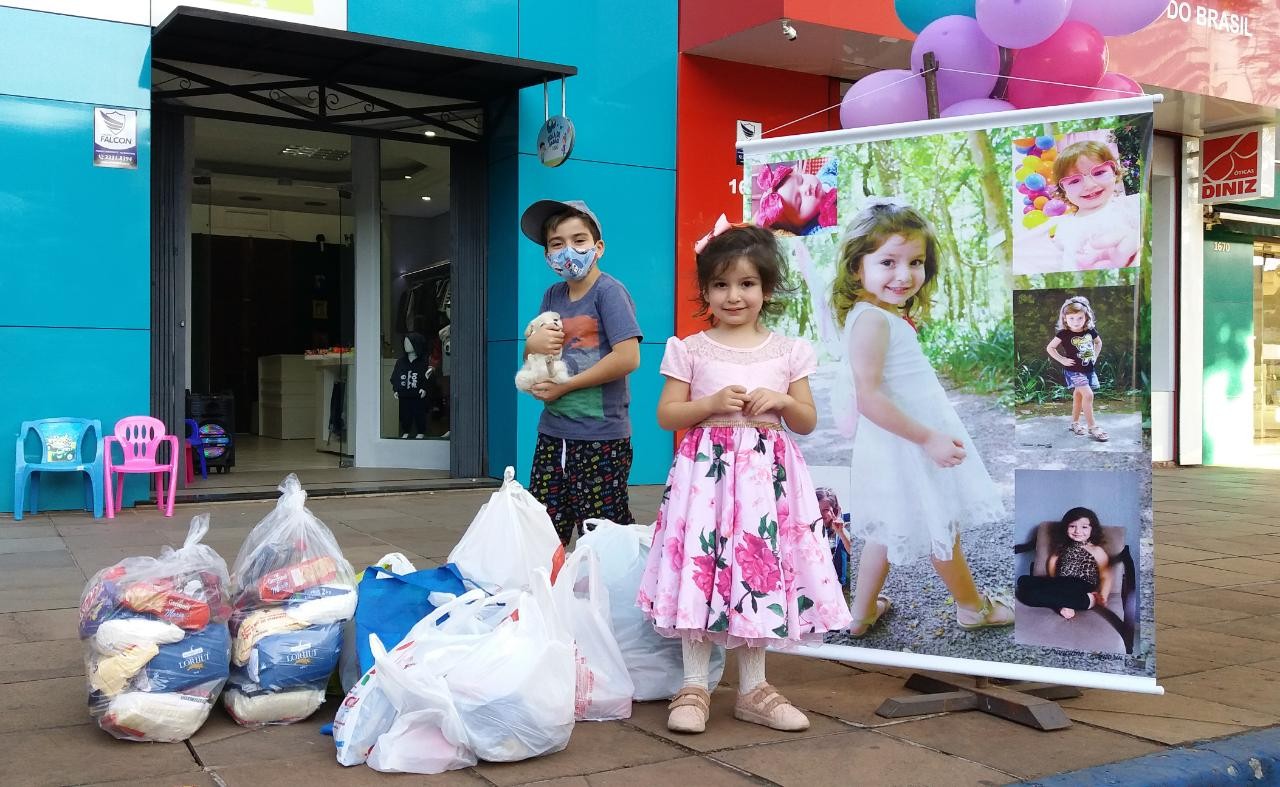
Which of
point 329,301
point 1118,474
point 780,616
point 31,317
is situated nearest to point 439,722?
point 780,616

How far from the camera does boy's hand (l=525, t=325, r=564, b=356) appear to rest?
169 inches

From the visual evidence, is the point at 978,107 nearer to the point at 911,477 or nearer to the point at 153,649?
the point at 911,477

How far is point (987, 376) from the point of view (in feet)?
12.3

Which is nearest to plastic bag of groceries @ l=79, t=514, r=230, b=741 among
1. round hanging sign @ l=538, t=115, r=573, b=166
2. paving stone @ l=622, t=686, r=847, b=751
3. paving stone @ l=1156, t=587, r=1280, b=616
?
paving stone @ l=622, t=686, r=847, b=751

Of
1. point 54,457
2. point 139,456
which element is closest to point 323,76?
point 139,456

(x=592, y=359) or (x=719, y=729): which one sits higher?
(x=592, y=359)

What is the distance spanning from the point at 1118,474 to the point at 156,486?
736 centimetres

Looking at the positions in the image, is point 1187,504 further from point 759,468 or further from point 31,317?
point 31,317

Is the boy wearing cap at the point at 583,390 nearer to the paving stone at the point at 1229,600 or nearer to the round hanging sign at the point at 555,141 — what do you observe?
the paving stone at the point at 1229,600

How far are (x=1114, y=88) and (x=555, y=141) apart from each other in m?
5.72

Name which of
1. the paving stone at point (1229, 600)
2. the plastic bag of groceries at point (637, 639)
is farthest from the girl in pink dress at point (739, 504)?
the paving stone at point (1229, 600)

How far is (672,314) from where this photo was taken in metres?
10.6

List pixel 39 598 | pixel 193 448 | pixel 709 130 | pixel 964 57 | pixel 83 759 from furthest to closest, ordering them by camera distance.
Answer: pixel 709 130 → pixel 193 448 → pixel 39 598 → pixel 964 57 → pixel 83 759

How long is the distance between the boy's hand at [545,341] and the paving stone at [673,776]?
1.69m
